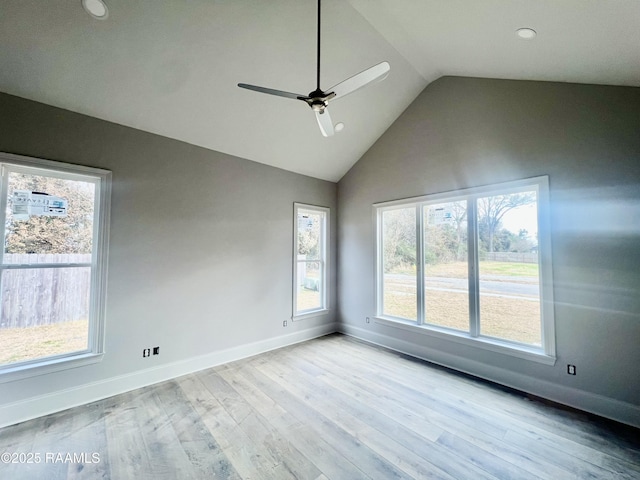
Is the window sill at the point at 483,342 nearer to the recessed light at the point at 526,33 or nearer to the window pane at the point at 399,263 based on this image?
the window pane at the point at 399,263

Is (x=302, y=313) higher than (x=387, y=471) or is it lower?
higher

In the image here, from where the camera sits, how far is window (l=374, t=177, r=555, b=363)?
3.00 meters

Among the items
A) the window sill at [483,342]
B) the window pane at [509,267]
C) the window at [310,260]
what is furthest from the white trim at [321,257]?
the window pane at [509,267]

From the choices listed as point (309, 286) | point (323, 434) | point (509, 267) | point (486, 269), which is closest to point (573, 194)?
point (509, 267)

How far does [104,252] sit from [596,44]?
486 centimetres

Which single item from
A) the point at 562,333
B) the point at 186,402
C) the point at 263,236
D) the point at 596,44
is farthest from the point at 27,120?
the point at 562,333

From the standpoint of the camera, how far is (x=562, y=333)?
109 inches

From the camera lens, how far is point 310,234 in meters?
5.01

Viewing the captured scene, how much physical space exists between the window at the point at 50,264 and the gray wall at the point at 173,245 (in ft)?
0.37

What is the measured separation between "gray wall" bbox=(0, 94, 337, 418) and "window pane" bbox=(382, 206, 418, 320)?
166 cm

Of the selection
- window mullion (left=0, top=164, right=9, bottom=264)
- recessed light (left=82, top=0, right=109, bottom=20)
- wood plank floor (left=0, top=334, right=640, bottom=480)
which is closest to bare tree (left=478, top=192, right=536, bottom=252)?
wood plank floor (left=0, top=334, right=640, bottom=480)

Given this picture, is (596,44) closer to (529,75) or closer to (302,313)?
(529,75)

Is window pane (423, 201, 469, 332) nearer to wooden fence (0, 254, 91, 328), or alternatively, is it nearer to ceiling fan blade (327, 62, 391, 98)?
ceiling fan blade (327, 62, 391, 98)

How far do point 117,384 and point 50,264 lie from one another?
1464 mm
